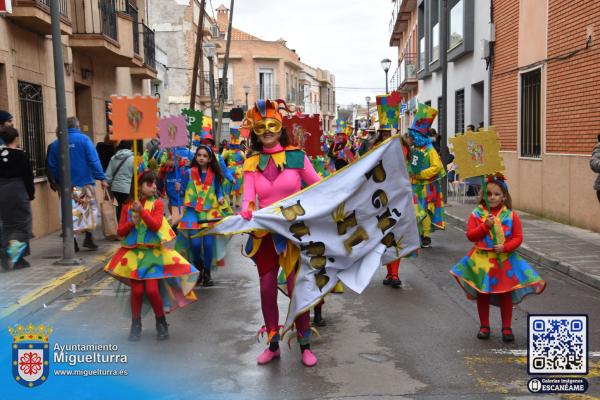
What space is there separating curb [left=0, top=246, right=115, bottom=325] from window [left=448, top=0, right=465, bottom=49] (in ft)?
53.9

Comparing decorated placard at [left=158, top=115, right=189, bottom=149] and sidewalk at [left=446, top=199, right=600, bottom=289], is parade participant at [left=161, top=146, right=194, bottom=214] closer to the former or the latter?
decorated placard at [left=158, top=115, right=189, bottom=149]

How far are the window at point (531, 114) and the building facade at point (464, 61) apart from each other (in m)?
3.03

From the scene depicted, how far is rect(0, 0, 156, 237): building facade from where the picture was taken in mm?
12180

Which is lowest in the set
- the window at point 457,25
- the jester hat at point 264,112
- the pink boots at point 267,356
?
the pink boots at point 267,356

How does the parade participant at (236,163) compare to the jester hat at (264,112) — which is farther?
the parade participant at (236,163)

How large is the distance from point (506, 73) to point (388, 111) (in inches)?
451

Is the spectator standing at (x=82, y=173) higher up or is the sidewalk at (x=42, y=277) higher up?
the spectator standing at (x=82, y=173)

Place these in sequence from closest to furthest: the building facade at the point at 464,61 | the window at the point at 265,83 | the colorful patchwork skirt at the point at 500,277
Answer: the colorful patchwork skirt at the point at 500,277 < the building facade at the point at 464,61 < the window at the point at 265,83

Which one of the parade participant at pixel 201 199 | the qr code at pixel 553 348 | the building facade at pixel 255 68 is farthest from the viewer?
the building facade at pixel 255 68

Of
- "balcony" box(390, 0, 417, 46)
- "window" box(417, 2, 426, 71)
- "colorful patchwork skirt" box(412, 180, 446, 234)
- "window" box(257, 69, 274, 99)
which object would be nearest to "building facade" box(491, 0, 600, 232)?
"colorful patchwork skirt" box(412, 180, 446, 234)

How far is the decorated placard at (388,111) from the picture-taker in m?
7.97

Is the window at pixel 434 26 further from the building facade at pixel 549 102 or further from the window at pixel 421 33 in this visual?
the building facade at pixel 549 102

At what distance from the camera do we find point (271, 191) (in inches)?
222

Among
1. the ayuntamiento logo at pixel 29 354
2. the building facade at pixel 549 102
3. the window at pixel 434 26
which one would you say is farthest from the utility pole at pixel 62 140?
the window at pixel 434 26
